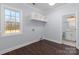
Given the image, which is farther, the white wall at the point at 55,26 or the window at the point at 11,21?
the white wall at the point at 55,26

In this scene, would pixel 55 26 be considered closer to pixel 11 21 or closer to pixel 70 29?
pixel 70 29

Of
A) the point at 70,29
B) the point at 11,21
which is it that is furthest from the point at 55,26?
the point at 11,21

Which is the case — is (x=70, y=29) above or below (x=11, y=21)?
below

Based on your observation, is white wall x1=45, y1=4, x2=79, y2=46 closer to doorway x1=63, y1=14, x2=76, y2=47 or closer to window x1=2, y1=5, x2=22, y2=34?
doorway x1=63, y1=14, x2=76, y2=47

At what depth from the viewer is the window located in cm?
103

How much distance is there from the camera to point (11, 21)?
1112 millimetres

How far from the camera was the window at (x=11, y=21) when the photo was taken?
103 cm

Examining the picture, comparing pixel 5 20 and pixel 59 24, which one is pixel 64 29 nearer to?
pixel 59 24

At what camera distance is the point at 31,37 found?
141 centimetres

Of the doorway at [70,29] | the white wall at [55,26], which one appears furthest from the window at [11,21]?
the doorway at [70,29]

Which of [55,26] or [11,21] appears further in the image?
[55,26]

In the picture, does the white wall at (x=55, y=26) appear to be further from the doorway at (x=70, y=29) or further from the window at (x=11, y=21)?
the window at (x=11, y=21)

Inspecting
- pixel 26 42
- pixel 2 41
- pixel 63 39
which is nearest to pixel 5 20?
pixel 2 41

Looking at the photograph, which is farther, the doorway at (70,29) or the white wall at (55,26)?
the white wall at (55,26)
